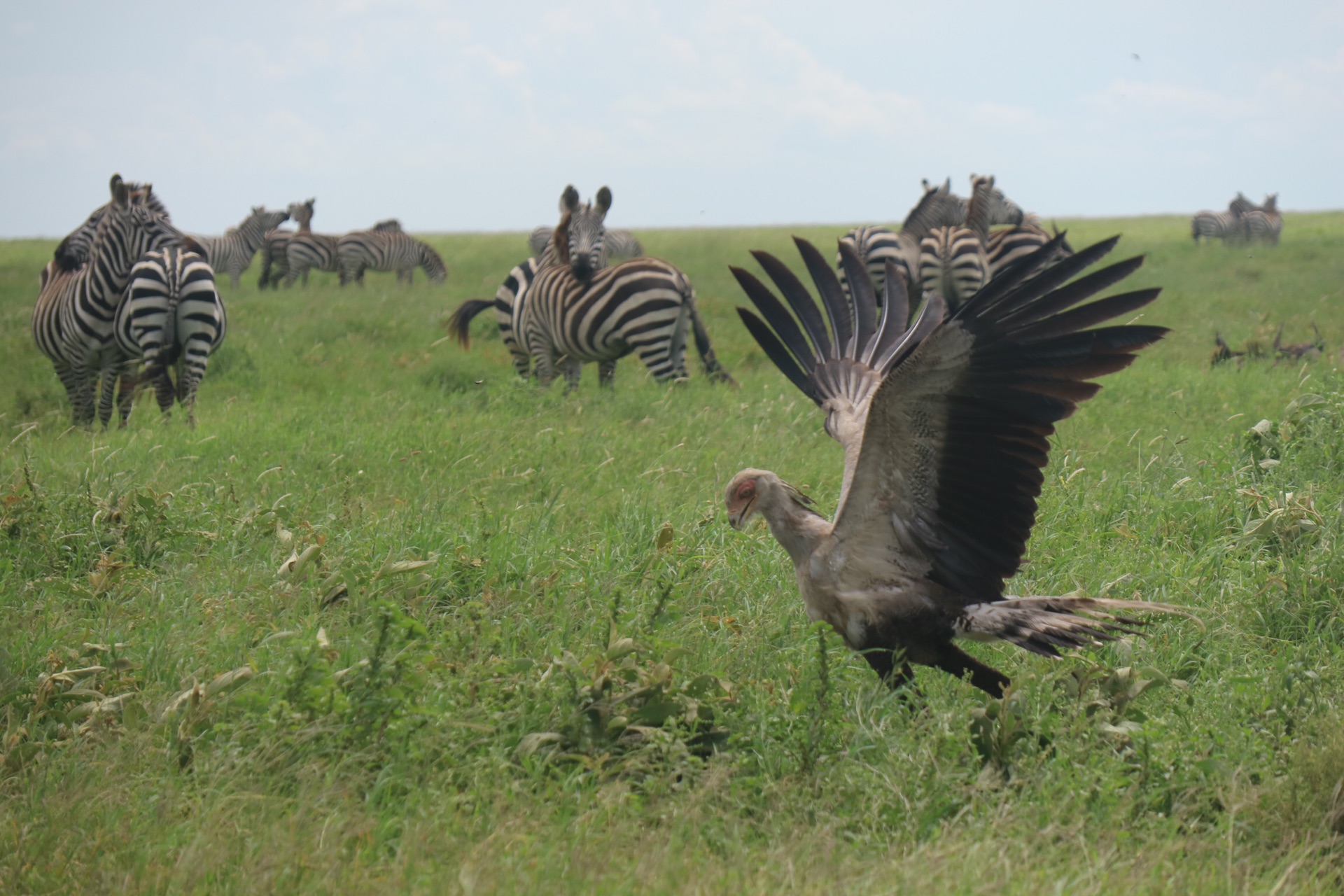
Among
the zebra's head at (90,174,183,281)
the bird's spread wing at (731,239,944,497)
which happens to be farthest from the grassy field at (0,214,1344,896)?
the zebra's head at (90,174,183,281)

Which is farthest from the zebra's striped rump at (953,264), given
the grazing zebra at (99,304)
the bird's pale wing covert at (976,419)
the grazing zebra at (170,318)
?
the bird's pale wing covert at (976,419)

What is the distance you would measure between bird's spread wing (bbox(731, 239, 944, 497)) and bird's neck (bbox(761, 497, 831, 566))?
1.31ft

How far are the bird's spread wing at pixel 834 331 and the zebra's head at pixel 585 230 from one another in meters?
6.16

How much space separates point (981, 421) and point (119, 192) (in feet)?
28.0

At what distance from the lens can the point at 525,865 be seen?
250 cm

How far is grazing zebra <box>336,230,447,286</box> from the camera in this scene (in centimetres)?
2855

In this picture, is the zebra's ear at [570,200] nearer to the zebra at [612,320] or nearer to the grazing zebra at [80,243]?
the zebra at [612,320]

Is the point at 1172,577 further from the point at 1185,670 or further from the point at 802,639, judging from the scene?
the point at 802,639

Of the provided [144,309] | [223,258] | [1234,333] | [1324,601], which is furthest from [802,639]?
[223,258]

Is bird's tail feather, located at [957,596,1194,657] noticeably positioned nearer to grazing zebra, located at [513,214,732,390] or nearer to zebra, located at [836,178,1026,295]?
grazing zebra, located at [513,214,732,390]

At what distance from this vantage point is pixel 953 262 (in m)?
14.9

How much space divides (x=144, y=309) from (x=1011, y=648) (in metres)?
7.14

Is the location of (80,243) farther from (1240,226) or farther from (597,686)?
(1240,226)

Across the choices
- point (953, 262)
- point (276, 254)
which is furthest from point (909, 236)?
point (276, 254)
